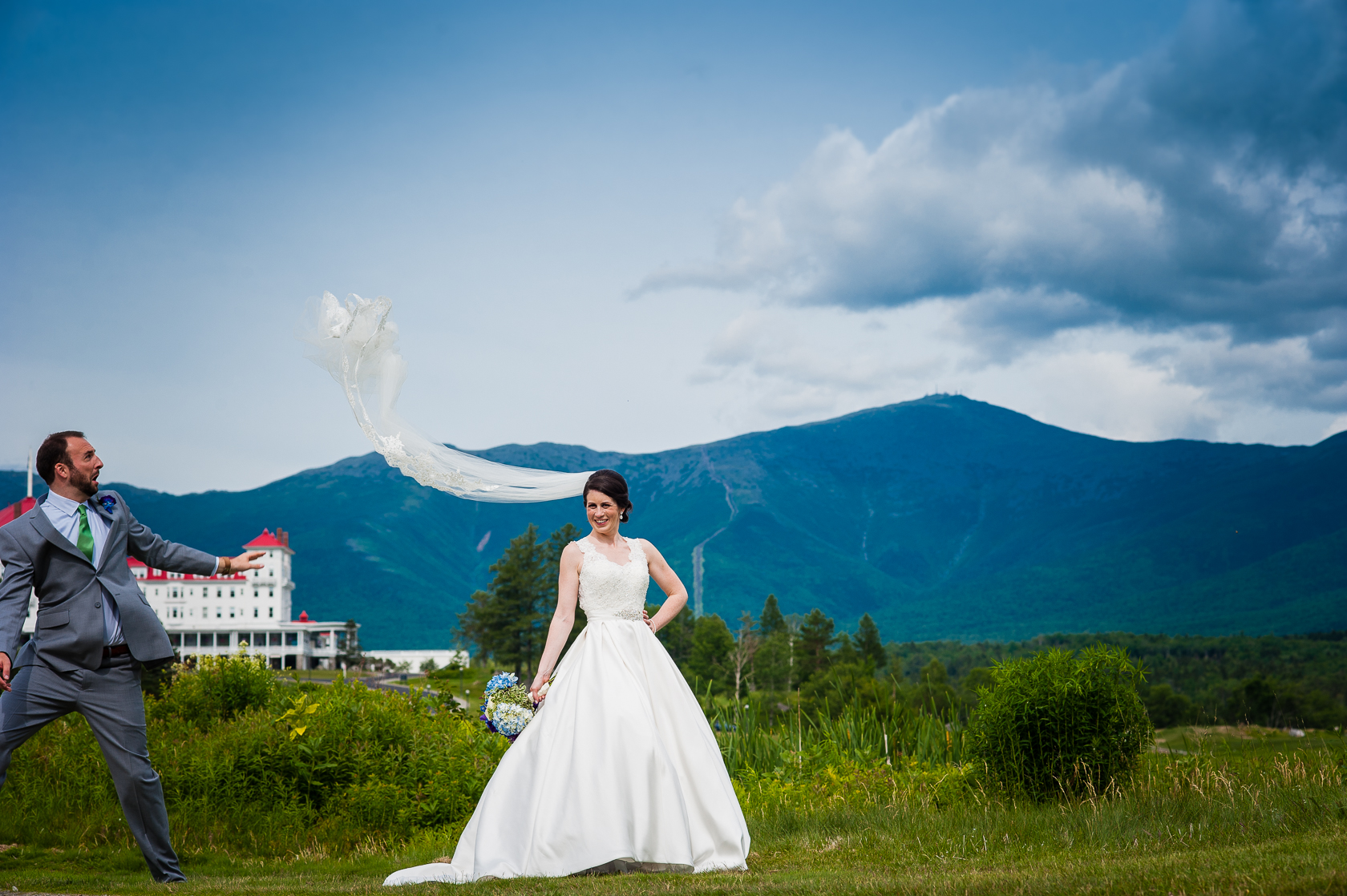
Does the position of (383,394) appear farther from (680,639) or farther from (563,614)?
(680,639)

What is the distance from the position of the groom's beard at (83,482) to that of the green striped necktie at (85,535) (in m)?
0.12

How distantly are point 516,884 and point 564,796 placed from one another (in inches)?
26.0

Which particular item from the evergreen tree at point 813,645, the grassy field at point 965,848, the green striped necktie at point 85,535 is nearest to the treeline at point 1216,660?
the evergreen tree at point 813,645

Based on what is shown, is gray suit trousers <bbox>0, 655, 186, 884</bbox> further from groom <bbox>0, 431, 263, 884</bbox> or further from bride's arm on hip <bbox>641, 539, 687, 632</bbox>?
bride's arm on hip <bbox>641, 539, 687, 632</bbox>

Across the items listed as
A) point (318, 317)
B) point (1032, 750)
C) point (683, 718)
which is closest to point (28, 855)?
point (318, 317)

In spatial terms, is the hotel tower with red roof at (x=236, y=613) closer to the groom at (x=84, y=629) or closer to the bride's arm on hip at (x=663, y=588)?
the groom at (x=84, y=629)

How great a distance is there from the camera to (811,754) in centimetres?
Result: 1075

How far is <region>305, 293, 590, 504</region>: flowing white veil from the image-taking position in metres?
7.71

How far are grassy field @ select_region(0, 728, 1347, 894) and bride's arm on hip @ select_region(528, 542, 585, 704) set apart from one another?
130 cm

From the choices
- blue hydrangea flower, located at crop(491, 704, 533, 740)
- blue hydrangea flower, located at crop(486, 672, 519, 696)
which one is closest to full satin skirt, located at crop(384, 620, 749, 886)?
blue hydrangea flower, located at crop(491, 704, 533, 740)

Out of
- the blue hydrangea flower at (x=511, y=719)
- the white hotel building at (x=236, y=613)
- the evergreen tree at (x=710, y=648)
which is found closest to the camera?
the blue hydrangea flower at (x=511, y=719)

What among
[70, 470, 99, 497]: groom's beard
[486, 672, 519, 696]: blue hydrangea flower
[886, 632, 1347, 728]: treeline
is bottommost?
[886, 632, 1347, 728]: treeline

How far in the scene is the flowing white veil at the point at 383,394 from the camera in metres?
7.71

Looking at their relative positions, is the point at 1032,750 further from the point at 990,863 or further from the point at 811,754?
the point at 811,754
